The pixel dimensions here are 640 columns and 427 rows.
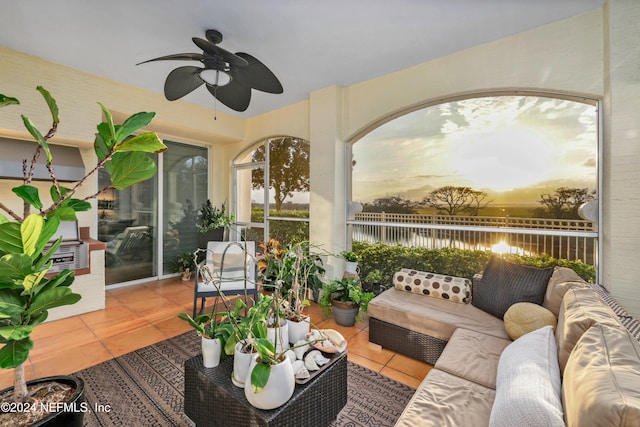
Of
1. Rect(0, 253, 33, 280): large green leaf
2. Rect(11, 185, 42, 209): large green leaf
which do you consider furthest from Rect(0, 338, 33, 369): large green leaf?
Rect(11, 185, 42, 209): large green leaf

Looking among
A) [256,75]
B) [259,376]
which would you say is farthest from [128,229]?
[259,376]

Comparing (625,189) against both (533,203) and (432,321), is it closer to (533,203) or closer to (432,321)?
(533,203)

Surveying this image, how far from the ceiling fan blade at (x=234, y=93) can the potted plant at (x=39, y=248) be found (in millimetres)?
1477

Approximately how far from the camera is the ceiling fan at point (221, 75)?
2.12m

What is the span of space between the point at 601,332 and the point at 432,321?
48.5 inches

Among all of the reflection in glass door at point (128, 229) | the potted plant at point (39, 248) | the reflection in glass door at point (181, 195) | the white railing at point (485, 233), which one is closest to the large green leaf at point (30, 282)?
the potted plant at point (39, 248)

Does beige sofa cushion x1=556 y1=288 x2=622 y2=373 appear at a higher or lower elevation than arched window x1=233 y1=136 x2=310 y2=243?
lower

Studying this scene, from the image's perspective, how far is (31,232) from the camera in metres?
1.09

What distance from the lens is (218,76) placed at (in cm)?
235

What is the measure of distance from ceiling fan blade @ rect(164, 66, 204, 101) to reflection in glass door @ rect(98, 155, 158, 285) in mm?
2415

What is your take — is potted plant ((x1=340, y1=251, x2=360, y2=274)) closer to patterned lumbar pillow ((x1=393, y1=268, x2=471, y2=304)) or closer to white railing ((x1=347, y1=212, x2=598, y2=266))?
white railing ((x1=347, y1=212, x2=598, y2=266))

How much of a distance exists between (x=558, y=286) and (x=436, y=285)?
0.96 m

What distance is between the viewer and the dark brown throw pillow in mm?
2137

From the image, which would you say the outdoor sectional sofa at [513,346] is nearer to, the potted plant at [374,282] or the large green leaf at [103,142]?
the potted plant at [374,282]
